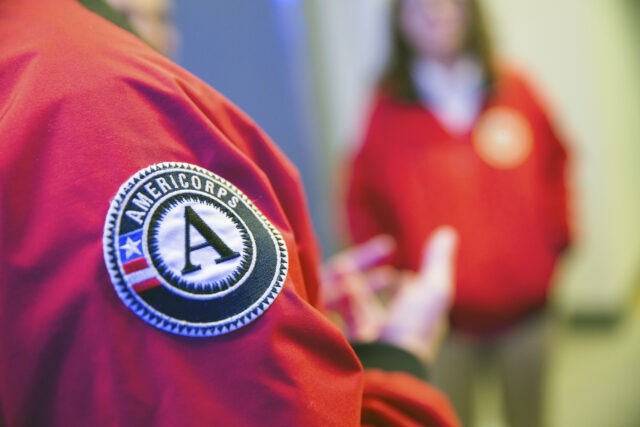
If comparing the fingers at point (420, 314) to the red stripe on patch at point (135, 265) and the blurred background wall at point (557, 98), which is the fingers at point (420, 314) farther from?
the blurred background wall at point (557, 98)

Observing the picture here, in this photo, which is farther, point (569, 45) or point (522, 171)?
point (569, 45)

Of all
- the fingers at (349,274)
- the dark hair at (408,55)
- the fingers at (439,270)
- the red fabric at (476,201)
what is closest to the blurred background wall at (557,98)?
the dark hair at (408,55)

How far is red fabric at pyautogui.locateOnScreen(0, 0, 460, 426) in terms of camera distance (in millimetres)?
408

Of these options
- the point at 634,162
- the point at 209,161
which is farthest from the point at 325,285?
the point at 634,162

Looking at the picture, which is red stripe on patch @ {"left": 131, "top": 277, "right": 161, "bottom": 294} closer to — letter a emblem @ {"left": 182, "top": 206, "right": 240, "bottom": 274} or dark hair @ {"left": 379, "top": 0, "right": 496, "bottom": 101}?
letter a emblem @ {"left": 182, "top": 206, "right": 240, "bottom": 274}

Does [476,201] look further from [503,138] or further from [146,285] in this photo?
[146,285]

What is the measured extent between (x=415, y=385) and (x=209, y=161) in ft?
1.01

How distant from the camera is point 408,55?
1649 millimetres

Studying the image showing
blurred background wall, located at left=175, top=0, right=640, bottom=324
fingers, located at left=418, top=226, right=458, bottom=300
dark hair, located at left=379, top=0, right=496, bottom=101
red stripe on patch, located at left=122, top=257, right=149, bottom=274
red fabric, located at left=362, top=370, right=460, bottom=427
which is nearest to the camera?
red stripe on patch, located at left=122, top=257, right=149, bottom=274

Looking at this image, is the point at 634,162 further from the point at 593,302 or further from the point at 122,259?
the point at 122,259

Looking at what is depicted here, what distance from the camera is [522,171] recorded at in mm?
1462

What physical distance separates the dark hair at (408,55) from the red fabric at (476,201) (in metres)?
0.04

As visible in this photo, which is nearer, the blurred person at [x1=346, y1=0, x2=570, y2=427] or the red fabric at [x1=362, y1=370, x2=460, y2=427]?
the red fabric at [x1=362, y1=370, x2=460, y2=427]

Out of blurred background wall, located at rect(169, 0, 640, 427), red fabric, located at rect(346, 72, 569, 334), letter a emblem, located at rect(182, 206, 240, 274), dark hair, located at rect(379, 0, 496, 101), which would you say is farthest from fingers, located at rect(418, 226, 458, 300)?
blurred background wall, located at rect(169, 0, 640, 427)
